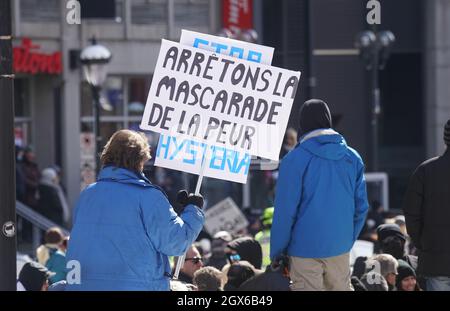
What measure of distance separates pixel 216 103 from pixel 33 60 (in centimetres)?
1622

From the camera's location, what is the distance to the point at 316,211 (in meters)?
6.87

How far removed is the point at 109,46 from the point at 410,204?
17.8 metres

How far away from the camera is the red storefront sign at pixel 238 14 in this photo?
82.9 ft

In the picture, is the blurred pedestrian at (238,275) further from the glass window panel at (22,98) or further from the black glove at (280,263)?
the glass window panel at (22,98)

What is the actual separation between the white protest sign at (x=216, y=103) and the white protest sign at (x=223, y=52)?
1.4 inches

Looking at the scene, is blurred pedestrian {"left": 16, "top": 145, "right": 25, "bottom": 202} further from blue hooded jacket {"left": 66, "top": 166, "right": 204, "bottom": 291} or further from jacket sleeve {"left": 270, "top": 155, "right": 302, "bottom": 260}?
blue hooded jacket {"left": 66, "top": 166, "right": 204, "bottom": 291}

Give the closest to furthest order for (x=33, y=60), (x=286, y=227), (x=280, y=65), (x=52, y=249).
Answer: (x=286, y=227), (x=52, y=249), (x=280, y=65), (x=33, y=60)

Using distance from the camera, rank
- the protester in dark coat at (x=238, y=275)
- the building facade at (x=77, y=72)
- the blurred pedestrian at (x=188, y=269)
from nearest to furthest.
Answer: the protester in dark coat at (x=238, y=275) < the blurred pedestrian at (x=188, y=269) < the building facade at (x=77, y=72)

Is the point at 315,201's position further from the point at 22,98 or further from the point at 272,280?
the point at 22,98

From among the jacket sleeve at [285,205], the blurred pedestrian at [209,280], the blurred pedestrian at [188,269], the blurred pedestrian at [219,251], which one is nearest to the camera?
the jacket sleeve at [285,205]

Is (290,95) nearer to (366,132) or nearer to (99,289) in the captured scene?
(99,289)

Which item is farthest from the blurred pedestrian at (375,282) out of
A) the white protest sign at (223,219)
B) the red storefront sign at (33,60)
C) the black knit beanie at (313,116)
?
the red storefront sign at (33,60)

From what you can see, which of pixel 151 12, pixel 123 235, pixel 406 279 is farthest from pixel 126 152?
pixel 151 12
